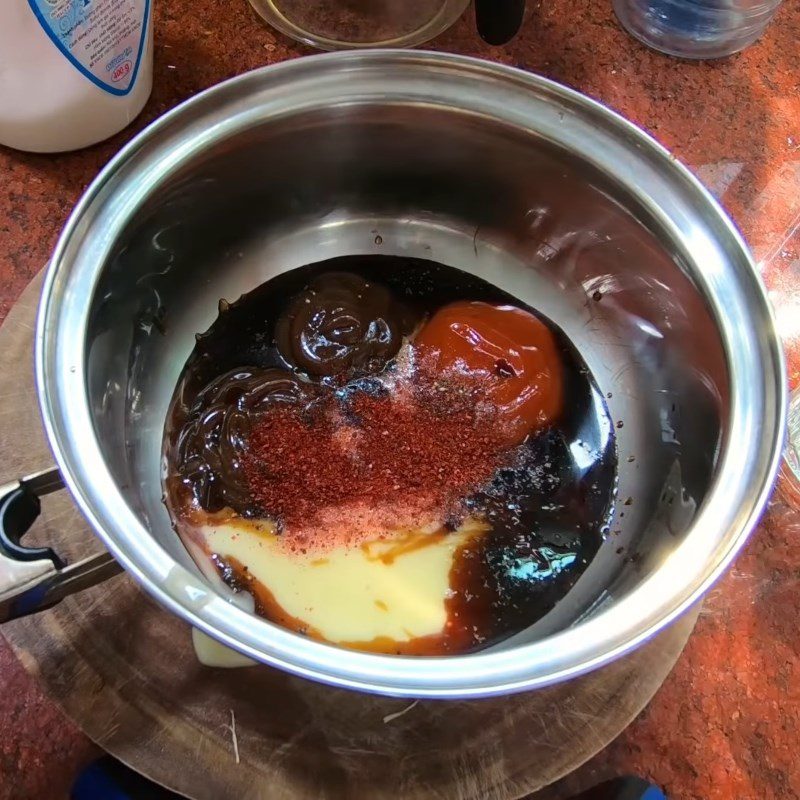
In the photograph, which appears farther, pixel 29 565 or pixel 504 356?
pixel 504 356

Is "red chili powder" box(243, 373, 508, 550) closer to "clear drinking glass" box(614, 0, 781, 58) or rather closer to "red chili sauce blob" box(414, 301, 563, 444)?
"red chili sauce blob" box(414, 301, 563, 444)

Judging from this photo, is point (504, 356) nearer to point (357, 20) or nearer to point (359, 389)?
point (359, 389)

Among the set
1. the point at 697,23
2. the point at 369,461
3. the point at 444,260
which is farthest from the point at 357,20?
the point at 369,461

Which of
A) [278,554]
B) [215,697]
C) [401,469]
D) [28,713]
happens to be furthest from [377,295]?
[28,713]

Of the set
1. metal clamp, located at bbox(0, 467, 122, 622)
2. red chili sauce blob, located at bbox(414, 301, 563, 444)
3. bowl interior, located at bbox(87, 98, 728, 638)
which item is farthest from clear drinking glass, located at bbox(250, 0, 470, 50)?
metal clamp, located at bbox(0, 467, 122, 622)

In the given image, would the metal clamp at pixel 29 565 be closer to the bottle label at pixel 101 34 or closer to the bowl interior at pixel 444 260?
the bowl interior at pixel 444 260

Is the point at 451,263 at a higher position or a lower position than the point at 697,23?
lower

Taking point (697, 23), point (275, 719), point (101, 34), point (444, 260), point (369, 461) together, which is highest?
point (697, 23)
